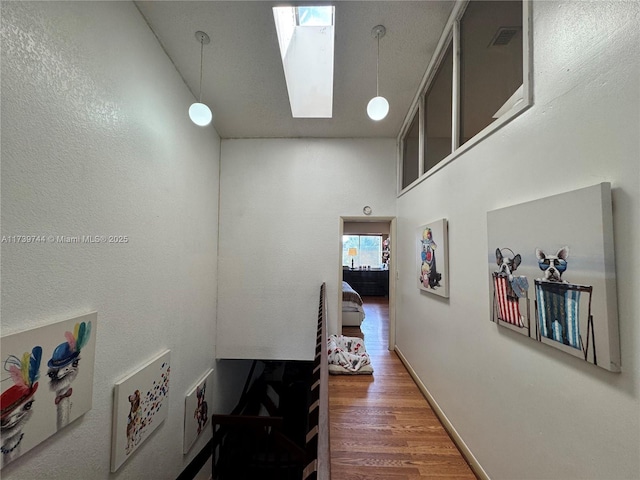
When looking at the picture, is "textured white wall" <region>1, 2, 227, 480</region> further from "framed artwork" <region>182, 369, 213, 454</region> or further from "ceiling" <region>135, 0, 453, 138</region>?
"ceiling" <region>135, 0, 453, 138</region>

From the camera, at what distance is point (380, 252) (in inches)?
383

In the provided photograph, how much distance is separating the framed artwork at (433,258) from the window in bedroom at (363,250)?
23.5 feet

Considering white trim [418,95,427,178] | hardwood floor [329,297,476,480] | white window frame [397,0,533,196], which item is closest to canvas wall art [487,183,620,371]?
white window frame [397,0,533,196]

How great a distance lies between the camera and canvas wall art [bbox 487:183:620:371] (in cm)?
81

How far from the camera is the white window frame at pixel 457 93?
1.17m

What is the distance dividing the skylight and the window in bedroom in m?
6.73

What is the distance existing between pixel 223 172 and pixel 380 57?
2.83 meters

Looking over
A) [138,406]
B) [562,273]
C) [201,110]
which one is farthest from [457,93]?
[138,406]

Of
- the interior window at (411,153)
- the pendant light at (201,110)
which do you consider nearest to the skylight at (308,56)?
the pendant light at (201,110)

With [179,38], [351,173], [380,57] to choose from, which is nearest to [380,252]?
[351,173]

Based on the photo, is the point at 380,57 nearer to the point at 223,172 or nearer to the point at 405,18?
the point at 405,18

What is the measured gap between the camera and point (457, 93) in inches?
76.7

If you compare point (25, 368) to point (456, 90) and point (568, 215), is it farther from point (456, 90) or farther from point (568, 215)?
point (456, 90)

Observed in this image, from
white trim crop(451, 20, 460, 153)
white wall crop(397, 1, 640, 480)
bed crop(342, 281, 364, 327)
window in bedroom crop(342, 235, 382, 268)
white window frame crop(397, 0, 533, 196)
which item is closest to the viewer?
white wall crop(397, 1, 640, 480)
